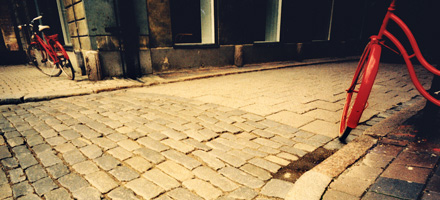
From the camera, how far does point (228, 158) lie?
2297 mm

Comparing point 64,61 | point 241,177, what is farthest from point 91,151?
point 64,61

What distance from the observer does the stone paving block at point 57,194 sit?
1.76m

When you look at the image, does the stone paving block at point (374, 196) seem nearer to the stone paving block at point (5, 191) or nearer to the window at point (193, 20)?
the stone paving block at point (5, 191)

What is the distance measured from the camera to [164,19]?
22.6 feet

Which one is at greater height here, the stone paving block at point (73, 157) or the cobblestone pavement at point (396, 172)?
the cobblestone pavement at point (396, 172)

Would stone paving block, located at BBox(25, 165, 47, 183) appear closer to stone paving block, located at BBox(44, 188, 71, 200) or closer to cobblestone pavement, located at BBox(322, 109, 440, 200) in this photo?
stone paving block, located at BBox(44, 188, 71, 200)

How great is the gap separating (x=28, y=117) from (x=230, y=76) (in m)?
4.86

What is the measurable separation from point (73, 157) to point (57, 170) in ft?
0.77

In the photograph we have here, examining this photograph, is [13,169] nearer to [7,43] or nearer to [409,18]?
[7,43]

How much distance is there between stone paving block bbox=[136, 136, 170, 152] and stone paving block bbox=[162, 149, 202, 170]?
0.11 m

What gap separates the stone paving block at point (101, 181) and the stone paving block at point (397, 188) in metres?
1.95

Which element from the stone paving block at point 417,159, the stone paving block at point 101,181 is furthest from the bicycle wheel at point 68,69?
the stone paving block at point 417,159

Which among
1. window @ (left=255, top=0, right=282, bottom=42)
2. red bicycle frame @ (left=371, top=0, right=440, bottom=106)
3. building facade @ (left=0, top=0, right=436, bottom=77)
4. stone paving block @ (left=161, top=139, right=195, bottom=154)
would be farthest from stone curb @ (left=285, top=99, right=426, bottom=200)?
window @ (left=255, top=0, right=282, bottom=42)

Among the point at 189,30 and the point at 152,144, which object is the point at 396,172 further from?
the point at 189,30
